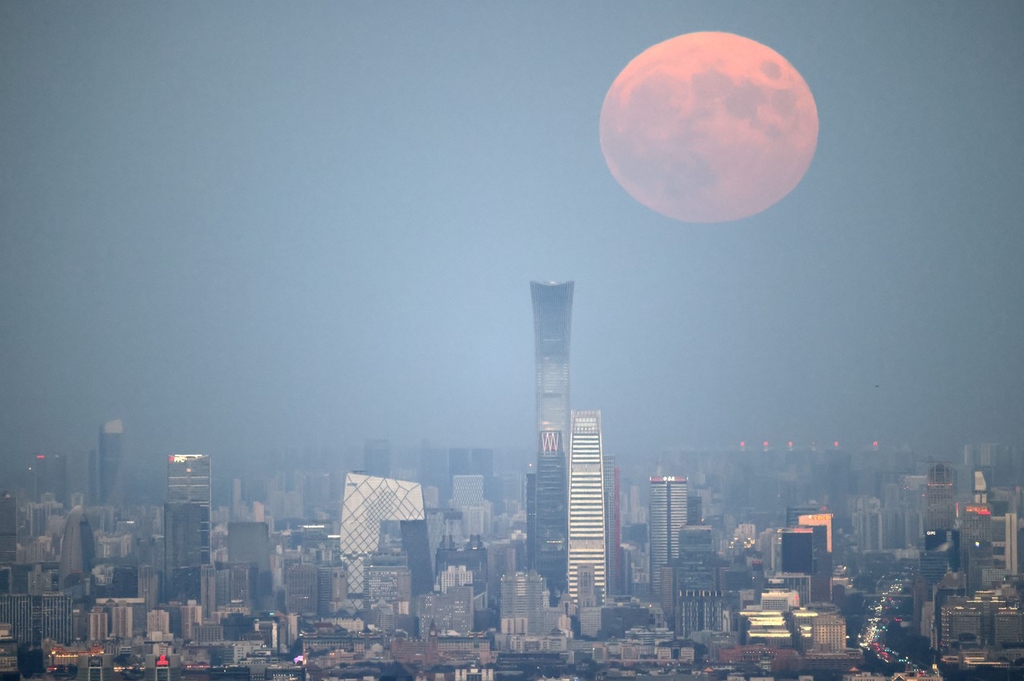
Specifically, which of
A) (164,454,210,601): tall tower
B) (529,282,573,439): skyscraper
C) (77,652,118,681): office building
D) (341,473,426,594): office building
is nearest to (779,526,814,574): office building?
(529,282,573,439): skyscraper

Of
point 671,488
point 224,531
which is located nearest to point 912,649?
point 671,488

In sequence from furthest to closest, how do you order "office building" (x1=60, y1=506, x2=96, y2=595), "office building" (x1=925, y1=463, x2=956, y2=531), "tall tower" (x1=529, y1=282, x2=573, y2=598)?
"tall tower" (x1=529, y1=282, x2=573, y2=598) → "office building" (x1=925, y1=463, x2=956, y2=531) → "office building" (x1=60, y1=506, x2=96, y2=595)

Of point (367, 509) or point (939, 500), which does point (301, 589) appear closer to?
point (367, 509)

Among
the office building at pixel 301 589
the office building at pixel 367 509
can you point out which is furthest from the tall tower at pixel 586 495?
the office building at pixel 301 589

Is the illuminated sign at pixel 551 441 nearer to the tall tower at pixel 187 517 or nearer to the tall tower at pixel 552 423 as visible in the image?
the tall tower at pixel 552 423

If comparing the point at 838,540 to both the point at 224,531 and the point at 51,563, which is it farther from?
the point at 51,563

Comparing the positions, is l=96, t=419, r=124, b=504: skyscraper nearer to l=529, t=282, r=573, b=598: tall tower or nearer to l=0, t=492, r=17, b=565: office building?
l=0, t=492, r=17, b=565: office building
